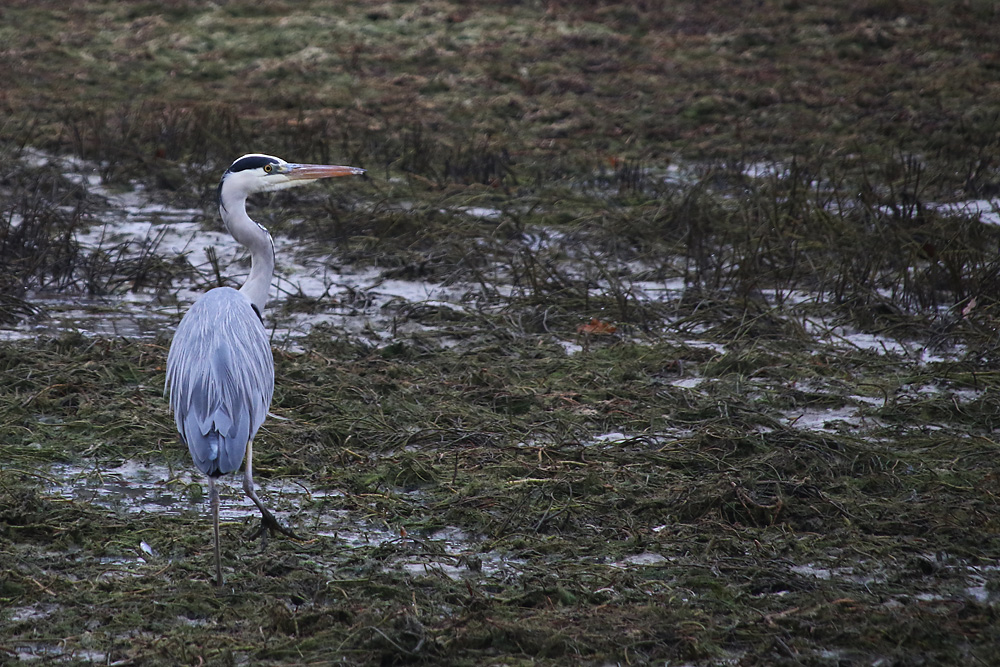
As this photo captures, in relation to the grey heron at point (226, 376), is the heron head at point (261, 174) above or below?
above

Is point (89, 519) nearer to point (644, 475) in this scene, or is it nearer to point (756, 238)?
point (644, 475)

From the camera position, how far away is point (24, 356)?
Result: 595 cm

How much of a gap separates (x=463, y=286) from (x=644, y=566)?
3903 mm

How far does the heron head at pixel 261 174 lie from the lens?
499 cm

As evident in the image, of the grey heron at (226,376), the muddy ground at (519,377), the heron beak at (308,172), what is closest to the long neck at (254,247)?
the grey heron at (226,376)

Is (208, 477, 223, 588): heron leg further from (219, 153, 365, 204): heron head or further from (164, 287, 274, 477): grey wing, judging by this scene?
(219, 153, 365, 204): heron head

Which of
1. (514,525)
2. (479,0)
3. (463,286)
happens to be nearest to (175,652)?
(514,525)

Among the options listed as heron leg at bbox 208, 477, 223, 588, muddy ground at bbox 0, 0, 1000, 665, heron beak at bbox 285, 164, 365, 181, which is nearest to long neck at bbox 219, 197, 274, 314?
heron beak at bbox 285, 164, 365, 181

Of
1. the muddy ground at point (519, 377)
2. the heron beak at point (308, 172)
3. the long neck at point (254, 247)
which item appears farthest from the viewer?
the heron beak at point (308, 172)

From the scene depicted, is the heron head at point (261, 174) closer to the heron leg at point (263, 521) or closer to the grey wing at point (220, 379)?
the grey wing at point (220, 379)

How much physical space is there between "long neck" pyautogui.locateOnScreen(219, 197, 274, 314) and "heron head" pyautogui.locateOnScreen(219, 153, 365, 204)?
0.06 m

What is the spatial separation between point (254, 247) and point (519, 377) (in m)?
1.81

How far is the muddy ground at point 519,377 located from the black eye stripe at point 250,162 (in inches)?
48.2

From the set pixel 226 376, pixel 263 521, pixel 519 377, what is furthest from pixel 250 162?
pixel 519 377
